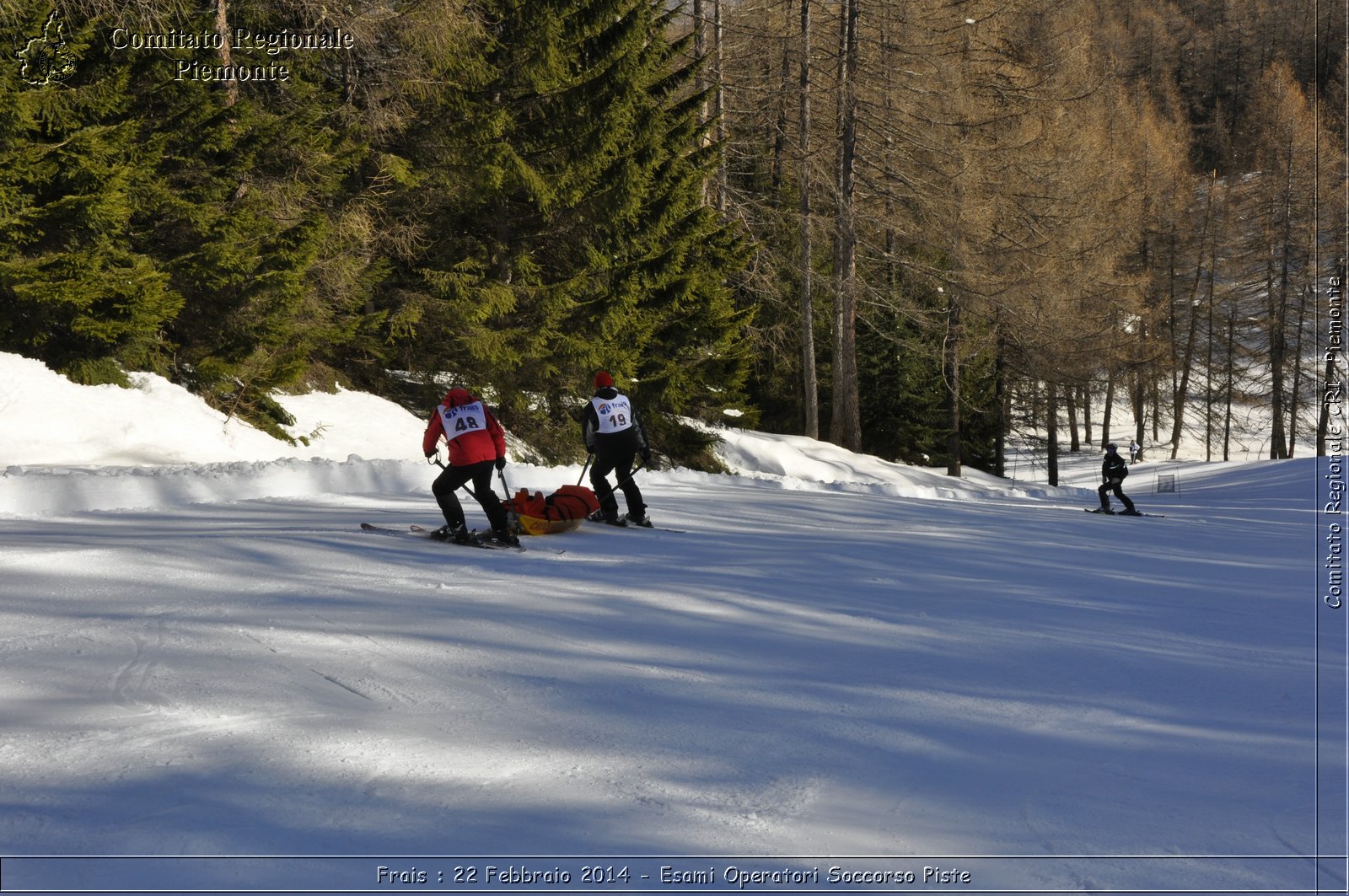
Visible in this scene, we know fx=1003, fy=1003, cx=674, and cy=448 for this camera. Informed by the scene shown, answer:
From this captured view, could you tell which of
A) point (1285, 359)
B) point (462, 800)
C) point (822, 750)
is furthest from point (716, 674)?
point (1285, 359)

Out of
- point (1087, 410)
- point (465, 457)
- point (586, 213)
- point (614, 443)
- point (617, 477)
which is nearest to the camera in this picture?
point (465, 457)

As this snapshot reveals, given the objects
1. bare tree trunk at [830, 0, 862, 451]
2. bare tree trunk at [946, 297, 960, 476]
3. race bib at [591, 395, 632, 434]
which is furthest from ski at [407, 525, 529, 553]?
bare tree trunk at [946, 297, 960, 476]

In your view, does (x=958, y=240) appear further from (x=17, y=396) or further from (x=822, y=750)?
(x=822, y=750)

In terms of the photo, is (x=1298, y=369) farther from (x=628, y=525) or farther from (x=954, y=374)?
(x=628, y=525)

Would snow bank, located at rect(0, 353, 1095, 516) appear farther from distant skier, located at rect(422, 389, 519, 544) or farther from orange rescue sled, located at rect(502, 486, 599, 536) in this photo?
distant skier, located at rect(422, 389, 519, 544)

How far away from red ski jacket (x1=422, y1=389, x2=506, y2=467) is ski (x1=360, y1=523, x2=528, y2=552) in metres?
0.81

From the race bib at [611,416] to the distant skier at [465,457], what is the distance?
1.96m

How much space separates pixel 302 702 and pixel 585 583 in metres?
3.60

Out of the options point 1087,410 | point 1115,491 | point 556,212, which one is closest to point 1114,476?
point 1115,491

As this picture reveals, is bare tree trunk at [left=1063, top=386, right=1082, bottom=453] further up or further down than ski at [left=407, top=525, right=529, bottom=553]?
further up

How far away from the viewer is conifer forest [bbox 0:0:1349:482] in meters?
16.6

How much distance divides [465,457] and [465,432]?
0.26 metres

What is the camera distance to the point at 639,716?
5.05 meters

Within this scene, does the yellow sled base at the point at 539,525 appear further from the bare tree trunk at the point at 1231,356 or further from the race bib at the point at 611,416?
the bare tree trunk at the point at 1231,356
